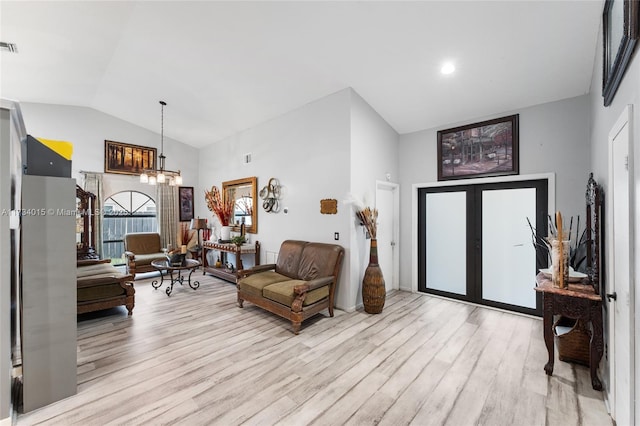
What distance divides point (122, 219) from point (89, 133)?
2.09 meters

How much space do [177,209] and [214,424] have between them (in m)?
6.33

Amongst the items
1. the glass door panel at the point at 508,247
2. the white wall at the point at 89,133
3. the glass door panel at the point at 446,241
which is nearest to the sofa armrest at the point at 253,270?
the glass door panel at the point at 446,241

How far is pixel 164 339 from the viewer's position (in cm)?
309

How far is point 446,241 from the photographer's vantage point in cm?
455

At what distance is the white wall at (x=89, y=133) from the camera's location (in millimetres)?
5438

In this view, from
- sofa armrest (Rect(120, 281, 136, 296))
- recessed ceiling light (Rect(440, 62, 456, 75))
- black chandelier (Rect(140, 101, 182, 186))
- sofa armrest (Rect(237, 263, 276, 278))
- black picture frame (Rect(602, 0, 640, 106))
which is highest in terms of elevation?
recessed ceiling light (Rect(440, 62, 456, 75))

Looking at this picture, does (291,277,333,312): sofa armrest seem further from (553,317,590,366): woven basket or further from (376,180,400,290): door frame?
(553,317,590,366): woven basket

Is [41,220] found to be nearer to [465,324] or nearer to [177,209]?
[465,324]

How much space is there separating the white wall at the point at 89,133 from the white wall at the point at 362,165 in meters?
5.36

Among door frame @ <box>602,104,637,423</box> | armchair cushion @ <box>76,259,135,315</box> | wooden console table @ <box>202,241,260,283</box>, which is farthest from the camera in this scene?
wooden console table @ <box>202,241,260,283</box>

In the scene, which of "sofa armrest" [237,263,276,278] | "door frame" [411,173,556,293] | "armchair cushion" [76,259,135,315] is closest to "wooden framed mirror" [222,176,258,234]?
"sofa armrest" [237,263,276,278]

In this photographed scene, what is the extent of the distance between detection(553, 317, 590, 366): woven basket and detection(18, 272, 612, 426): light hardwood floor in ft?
0.29

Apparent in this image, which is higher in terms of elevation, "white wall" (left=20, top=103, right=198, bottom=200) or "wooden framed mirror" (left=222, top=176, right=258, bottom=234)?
"white wall" (left=20, top=103, right=198, bottom=200)

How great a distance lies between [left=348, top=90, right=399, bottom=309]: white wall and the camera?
390cm
